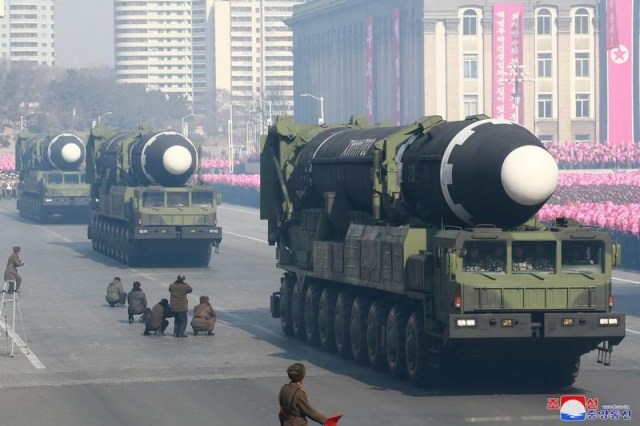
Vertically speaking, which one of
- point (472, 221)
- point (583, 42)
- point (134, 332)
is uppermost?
point (583, 42)

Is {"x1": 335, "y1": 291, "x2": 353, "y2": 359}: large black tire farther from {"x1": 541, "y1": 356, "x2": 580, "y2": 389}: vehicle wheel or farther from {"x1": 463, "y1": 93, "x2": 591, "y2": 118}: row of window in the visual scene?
{"x1": 463, "y1": 93, "x2": 591, "y2": 118}: row of window

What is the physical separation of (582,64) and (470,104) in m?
12.4

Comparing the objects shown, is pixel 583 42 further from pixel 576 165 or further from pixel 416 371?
pixel 416 371

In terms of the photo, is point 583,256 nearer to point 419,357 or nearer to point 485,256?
point 485,256

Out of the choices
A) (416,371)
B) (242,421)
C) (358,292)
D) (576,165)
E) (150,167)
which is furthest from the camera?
(576,165)

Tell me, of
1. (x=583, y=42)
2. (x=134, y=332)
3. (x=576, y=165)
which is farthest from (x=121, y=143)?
(x=583, y=42)

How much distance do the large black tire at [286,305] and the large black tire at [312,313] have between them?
139 centimetres

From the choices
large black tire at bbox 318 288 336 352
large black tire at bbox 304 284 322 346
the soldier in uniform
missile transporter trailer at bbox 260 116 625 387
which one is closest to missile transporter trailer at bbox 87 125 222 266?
large black tire at bbox 304 284 322 346

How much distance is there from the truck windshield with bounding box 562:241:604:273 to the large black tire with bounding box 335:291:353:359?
5.75 m

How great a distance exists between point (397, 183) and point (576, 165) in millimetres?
87135

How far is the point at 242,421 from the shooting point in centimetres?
2306

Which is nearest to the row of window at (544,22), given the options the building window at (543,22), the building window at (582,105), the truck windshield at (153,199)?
the building window at (543,22)

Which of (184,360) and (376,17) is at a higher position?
(376,17)

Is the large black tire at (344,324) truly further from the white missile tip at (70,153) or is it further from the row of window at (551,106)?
the row of window at (551,106)
